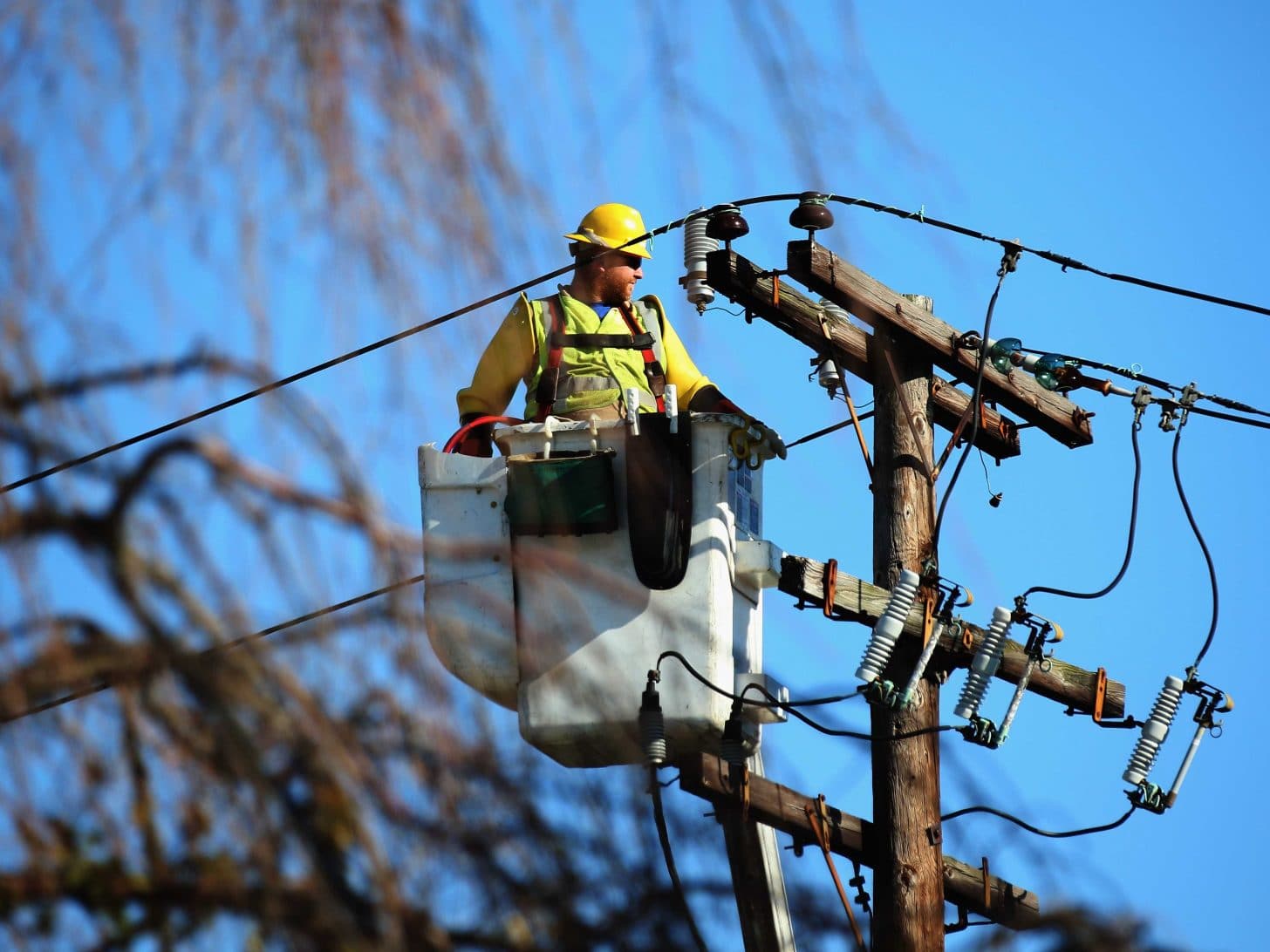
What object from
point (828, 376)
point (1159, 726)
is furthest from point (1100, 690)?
point (828, 376)

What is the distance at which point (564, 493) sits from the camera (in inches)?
328

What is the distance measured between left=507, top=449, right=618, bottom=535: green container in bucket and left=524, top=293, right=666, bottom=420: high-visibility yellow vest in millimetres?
461

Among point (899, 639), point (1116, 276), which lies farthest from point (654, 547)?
point (1116, 276)

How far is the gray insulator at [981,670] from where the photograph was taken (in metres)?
8.95

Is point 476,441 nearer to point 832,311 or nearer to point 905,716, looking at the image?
point 832,311

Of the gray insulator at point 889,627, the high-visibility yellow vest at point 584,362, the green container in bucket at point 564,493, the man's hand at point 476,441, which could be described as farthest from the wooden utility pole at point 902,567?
the man's hand at point 476,441

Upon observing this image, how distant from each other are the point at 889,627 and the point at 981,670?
1.56 ft

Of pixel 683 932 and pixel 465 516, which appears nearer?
pixel 683 932

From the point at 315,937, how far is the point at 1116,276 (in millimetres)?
6844

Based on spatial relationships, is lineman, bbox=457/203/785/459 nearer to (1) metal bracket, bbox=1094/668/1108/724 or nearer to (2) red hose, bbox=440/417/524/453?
(2) red hose, bbox=440/417/524/453

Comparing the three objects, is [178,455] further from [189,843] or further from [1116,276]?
[1116,276]

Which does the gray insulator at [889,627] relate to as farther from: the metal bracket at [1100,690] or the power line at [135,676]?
the power line at [135,676]

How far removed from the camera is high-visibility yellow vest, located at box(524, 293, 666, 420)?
352 inches

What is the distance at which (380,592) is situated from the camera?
12.4 feet
